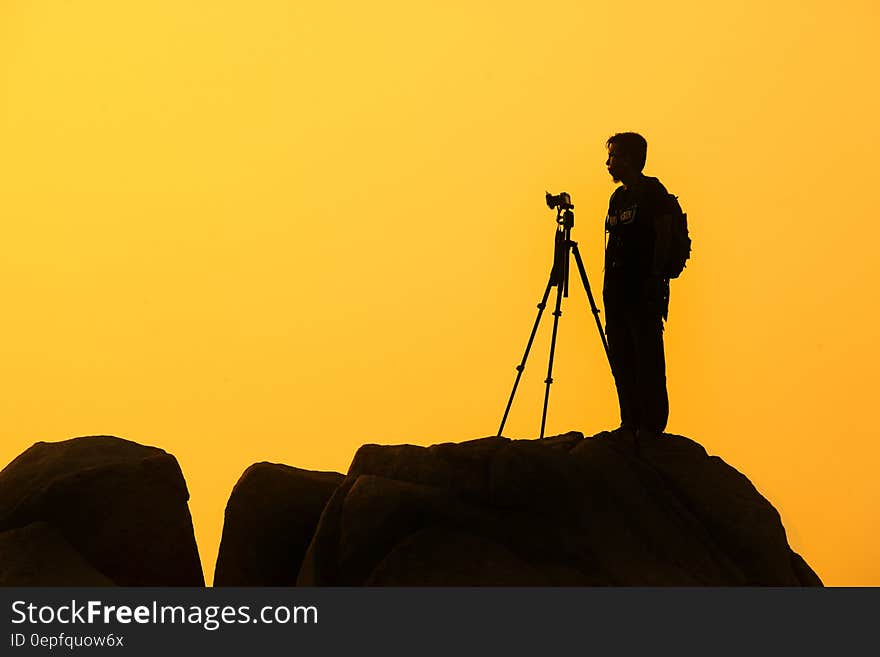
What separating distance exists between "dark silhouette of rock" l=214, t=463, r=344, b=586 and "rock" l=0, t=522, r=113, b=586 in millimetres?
1099

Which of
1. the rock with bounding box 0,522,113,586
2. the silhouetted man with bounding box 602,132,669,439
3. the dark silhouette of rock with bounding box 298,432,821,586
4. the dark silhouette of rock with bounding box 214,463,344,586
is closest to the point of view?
the dark silhouette of rock with bounding box 298,432,821,586

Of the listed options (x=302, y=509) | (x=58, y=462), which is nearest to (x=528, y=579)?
(x=302, y=509)

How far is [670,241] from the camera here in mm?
11578

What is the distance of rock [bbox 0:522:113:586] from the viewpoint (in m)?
10.3

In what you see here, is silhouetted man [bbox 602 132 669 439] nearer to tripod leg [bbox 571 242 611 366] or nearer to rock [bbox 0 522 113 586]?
tripod leg [bbox 571 242 611 366]

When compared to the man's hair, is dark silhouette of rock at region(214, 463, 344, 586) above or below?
below

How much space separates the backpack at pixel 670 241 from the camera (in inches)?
454

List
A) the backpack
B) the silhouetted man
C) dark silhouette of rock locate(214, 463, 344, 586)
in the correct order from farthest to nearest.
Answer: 1. the silhouetted man
2. the backpack
3. dark silhouette of rock locate(214, 463, 344, 586)

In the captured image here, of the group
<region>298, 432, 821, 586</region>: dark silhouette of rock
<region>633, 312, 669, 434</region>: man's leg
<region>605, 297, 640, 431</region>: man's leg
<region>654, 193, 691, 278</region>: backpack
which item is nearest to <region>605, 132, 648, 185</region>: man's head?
<region>654, 193, 691, 278</region>: backpack

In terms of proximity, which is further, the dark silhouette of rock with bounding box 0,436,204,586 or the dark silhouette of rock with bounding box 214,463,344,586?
the dark silhouette of rock with bounding box 0,436,204,586

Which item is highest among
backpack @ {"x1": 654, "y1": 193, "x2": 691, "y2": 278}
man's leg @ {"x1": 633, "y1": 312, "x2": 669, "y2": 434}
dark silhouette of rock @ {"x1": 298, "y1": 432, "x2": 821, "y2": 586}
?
backpack @ {"x1": 654, "y1": 193, "x2": 691, "y2": 278}

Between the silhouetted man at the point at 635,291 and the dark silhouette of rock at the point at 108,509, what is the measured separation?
4403 mm

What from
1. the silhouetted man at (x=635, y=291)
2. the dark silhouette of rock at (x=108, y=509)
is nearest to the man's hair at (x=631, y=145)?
the silhouetted man at (x=635, y=291)
